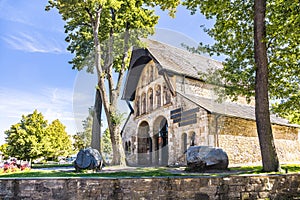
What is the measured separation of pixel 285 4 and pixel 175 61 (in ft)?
39.0

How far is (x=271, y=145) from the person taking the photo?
9.82m

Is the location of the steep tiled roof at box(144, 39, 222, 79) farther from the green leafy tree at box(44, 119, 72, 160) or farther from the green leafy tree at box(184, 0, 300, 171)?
the green leafy tree at box(44, 119, 72, 160)

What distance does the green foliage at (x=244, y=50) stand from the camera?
1185cm

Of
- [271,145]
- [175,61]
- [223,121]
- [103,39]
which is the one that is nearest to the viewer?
[271,145]

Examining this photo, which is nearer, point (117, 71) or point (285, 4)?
point (285, 4)

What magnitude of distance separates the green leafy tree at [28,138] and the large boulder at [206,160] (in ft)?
62.6

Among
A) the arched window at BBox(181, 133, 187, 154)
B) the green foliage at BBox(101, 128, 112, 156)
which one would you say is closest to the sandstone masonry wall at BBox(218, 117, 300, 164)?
the arched window at BBox(181, 133, 187, 154)

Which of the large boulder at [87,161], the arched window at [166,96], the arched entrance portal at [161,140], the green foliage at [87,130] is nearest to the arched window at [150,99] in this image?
the arched entrance portal at [161,140]

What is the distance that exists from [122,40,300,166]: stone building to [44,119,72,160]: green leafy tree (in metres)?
8.58

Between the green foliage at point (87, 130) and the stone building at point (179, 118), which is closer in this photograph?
the green foliage at point (87, 130)

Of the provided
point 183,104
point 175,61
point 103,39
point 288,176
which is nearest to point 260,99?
point 288,176

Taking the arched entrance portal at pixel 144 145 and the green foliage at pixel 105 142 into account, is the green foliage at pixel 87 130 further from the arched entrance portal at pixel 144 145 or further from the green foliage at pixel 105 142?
the arched entrance portal at pixel 144 145

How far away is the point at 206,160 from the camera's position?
11.0m

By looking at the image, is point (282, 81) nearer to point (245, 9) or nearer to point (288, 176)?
point (245, 9)
